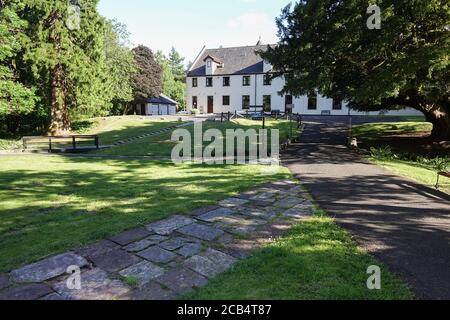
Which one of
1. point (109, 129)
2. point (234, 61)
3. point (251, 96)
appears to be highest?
point (234, 61)

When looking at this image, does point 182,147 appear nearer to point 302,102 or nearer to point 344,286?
point 344,286

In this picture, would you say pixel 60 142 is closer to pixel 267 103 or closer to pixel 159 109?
pixel 267 103

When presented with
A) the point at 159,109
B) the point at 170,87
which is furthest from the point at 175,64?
the point at 159,109

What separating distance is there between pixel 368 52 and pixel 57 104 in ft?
75.2

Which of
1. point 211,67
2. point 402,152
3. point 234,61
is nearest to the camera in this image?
point 402,152

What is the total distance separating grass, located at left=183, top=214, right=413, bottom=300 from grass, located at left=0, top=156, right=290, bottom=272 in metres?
2.53

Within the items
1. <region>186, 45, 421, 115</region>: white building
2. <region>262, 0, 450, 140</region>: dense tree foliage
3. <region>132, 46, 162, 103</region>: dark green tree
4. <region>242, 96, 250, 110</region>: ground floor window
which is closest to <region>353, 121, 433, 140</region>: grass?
<region>262, 0, 450, 140</region>: dense tree foliage

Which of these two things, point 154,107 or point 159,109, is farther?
point 159,109

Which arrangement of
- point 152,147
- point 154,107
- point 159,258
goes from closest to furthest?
1. point 159,258
2. point 152,147
3. point 154,107

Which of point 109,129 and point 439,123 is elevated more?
point 439,123

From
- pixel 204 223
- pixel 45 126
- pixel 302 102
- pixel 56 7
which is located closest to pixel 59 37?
pixel 56 7

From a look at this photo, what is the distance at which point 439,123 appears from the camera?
19.7 m

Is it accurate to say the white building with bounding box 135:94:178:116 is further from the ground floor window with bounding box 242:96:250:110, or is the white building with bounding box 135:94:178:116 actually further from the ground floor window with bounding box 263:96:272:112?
the ground floor window with bounding box 263:96:272:112

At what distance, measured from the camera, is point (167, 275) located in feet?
13.4
